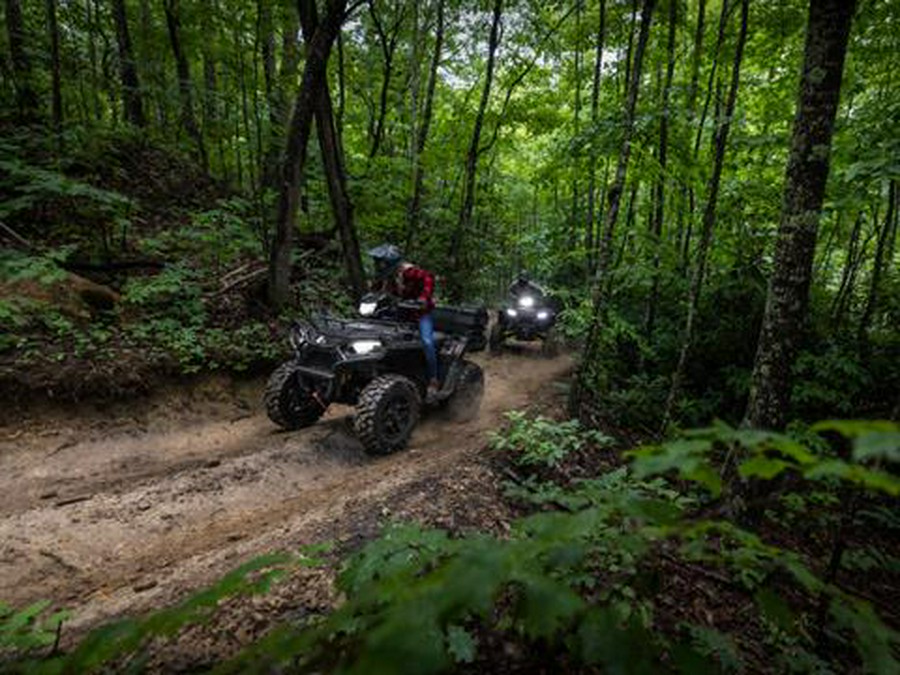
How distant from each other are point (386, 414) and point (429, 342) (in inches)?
56.2

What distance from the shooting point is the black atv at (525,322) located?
13.4m

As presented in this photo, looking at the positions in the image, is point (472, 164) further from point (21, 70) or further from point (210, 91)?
point (21, 70)

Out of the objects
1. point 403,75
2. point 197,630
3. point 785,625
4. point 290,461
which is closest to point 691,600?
point 785,625

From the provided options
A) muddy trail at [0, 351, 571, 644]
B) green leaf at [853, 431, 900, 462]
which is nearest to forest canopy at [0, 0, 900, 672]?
green leaf at [853, 431, 900, 462]

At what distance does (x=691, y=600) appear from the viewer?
3.61 metres

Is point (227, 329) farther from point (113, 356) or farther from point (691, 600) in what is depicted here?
point (691, 600)

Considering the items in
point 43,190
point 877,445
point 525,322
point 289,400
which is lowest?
point 289,400

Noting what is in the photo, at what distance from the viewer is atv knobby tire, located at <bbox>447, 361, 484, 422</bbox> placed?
8031 millimetres

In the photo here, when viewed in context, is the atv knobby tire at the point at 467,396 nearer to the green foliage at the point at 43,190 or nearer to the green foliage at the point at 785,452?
the green foliage at the point at 43,190

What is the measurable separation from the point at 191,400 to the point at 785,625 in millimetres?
7438

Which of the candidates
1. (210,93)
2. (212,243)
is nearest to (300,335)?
(212,243)

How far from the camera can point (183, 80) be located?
41.1 feet

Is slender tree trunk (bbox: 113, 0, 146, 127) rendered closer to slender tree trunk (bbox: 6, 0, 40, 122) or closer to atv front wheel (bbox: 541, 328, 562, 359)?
slender tree trunk (bbox: 6, 0, 40, 122)

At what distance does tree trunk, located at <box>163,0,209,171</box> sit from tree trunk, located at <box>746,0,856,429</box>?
1175 centimetres
